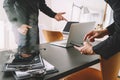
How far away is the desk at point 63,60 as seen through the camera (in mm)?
1126

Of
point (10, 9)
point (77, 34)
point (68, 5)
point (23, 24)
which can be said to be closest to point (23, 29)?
point (23, 24)

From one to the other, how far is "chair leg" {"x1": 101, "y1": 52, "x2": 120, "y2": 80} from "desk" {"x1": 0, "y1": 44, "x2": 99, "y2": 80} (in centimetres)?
10

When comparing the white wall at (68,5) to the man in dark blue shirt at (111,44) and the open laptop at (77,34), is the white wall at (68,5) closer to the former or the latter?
the open laptop at (77,34)

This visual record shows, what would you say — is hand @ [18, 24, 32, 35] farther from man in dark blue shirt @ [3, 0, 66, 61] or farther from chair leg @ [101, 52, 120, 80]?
chair leg @ [101, 52, 120, 80]

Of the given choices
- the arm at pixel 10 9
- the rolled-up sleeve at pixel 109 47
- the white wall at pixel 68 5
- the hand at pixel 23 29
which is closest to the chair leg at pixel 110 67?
the rolled-up sleeve at pixel 109 47

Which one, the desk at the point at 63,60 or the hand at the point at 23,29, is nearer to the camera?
the desk at the point at 63,60

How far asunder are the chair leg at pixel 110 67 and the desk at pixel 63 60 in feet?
0.34

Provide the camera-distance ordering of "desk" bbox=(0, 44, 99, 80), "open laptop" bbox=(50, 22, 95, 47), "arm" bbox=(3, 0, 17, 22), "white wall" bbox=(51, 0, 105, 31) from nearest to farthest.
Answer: "desk" bbox=(0, 44, 99, 80) → "arm" bbox=(3, 0, 17, 22) → "open laptop" bbox=(50, 22, 95, 47) → "white wall" bbox=(51, 0, 105, 31)

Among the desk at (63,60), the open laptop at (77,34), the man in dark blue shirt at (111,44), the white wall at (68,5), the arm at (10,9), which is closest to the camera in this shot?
the desk at (63,60)

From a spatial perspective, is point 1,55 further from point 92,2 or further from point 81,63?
point 92,2

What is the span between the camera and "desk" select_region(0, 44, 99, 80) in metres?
1.13

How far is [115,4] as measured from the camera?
1233 mm

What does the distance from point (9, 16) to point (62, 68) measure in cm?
58

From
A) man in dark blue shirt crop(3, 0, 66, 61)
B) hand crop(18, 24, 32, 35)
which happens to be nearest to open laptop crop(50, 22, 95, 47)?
man in dark blue shirt crop(3, 0, 66, 61)
